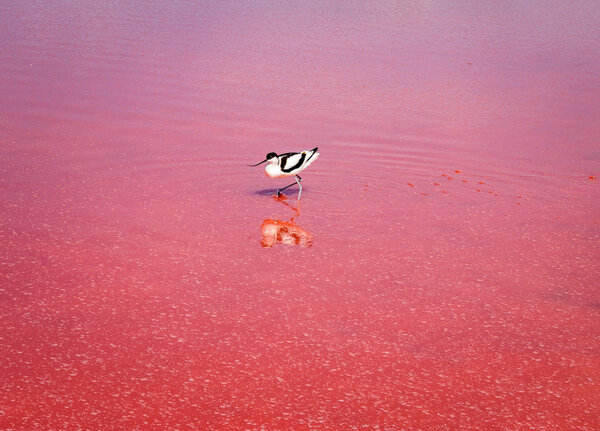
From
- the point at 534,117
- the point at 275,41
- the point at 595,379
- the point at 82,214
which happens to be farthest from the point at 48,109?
the point at 595,379

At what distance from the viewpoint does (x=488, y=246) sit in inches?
208

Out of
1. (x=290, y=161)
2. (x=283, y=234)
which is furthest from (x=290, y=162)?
(x=283, y=234)

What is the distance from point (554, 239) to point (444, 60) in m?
5.81

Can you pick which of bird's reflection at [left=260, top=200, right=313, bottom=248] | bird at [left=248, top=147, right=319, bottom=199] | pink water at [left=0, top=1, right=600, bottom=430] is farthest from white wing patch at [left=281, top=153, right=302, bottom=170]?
bird's reflection at [left=260, top=200, right=313, bottom=248]

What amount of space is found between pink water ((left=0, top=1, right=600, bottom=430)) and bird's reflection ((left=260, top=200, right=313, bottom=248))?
2 centimetres

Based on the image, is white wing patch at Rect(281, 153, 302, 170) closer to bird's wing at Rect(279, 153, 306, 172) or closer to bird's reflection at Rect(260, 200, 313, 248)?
bird's wing at Rect(279, 153, 306, 172)

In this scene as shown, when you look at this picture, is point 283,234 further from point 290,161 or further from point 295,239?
point 290,161

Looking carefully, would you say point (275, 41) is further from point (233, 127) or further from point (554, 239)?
point (554, 239)

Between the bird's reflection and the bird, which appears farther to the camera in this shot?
the bird

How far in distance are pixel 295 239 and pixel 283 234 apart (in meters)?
0.12

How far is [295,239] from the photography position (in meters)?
5.27

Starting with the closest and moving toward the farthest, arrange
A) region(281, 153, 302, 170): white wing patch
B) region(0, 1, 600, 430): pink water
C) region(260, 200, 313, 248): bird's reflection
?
region(0, 1, 600, 430): pink water, region(260, 200, 313, 248): bird's reflection, region(281, 153, 302, 170): white wing patch

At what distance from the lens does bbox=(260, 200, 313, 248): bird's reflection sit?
17.1 feet

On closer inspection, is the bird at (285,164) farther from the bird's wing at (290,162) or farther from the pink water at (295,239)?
the pink water at (295,239)
